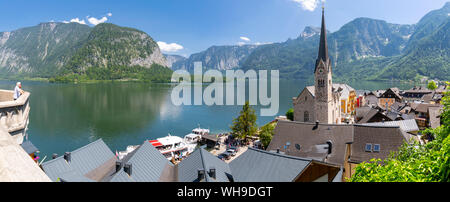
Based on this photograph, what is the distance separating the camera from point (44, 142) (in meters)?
41.2

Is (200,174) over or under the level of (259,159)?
under

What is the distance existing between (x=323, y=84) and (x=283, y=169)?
2669 centimetres

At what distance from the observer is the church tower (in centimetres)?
3578

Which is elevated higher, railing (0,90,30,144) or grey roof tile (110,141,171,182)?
railing (0,90,30,144)

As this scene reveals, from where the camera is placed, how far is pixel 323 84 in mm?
36188

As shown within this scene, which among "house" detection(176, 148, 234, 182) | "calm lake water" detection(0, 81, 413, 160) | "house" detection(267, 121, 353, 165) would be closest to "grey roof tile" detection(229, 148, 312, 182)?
"house" detection(176, 148, 234, 182)

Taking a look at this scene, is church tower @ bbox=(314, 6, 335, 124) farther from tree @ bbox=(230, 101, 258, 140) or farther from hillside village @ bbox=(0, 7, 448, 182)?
hillside village @ bbox=(0, 7, 448, 182)

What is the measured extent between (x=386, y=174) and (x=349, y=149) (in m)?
14.8

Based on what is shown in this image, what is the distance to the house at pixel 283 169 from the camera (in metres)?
12.6

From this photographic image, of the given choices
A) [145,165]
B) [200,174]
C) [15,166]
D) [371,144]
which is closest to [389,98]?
[371,144]

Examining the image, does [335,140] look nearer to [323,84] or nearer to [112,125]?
[323,84]

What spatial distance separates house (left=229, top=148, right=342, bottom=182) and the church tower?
82.6 ft
